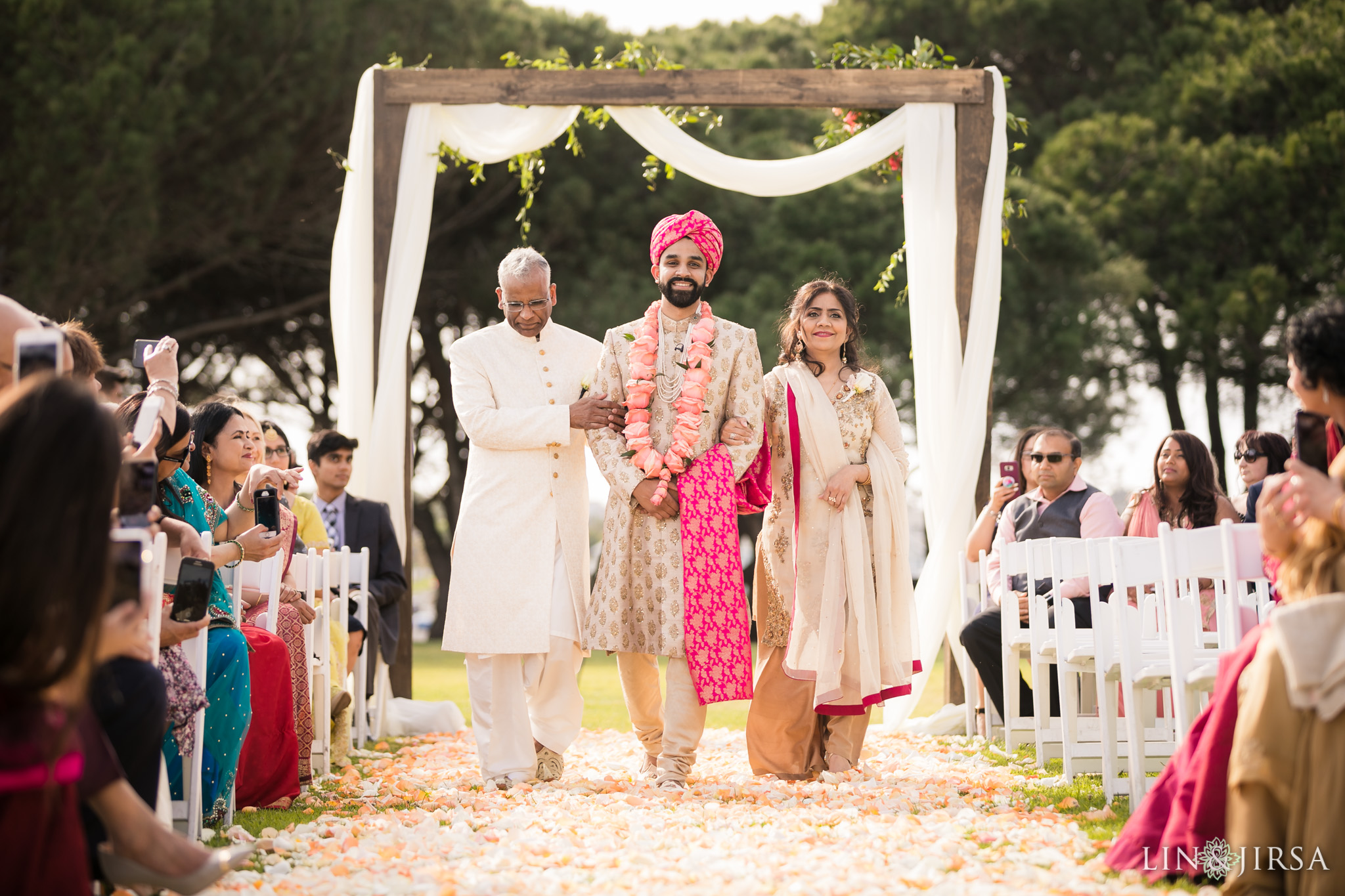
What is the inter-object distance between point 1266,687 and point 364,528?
5.24 metres

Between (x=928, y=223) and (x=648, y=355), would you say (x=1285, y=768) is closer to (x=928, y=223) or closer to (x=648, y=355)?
(x=648, y=355)

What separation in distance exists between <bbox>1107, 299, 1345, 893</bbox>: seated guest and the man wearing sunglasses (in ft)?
9.68

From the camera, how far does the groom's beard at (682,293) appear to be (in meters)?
5.01

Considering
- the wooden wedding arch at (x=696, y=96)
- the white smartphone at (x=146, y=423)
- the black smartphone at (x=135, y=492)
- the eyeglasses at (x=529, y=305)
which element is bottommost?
the black smartphone at (x=135, y=492)

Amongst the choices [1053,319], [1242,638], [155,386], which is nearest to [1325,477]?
[1242,638]

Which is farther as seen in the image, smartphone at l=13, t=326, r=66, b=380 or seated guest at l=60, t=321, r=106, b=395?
seated guest at l=60, t=321, r=106, b=395

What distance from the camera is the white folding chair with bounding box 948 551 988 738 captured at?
21.8 feet

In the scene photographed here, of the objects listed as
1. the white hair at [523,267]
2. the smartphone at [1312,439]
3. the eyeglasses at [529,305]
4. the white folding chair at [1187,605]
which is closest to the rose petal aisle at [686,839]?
the white folding chair at [1187,605]

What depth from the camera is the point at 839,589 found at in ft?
17.0

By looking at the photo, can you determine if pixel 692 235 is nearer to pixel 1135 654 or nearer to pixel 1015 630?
pixel 1135 654

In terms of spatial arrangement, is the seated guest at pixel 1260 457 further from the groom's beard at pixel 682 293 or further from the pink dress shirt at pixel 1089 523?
the groom's beard at pixel 682 293

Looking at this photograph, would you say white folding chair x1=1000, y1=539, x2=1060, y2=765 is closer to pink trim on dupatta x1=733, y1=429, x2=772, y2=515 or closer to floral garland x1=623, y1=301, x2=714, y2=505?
pink trim on dupatta x1=733, y1=429, x2=772, y2=515

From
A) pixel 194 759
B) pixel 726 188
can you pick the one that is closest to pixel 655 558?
pixel 194 759

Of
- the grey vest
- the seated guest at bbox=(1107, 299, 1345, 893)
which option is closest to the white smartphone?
the seated guest at bbox=(1107, 299, 1345, 893)
